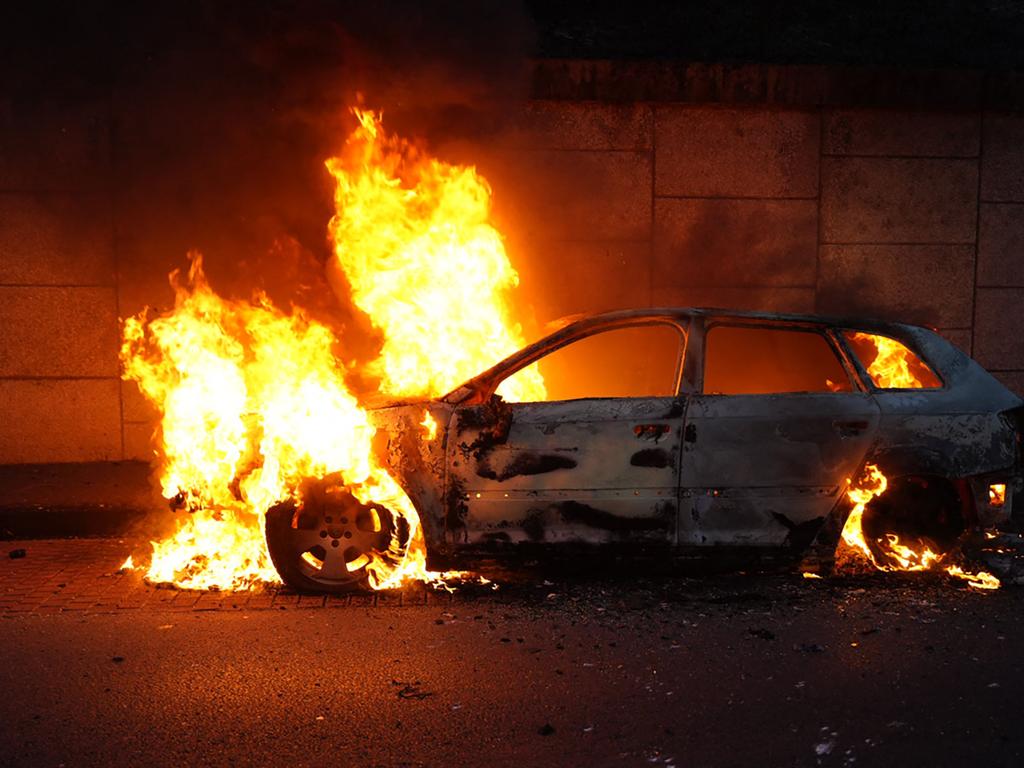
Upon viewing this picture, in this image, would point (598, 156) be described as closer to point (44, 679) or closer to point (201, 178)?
point (201, 178)

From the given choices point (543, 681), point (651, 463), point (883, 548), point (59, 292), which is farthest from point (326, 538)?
point (59, 292)

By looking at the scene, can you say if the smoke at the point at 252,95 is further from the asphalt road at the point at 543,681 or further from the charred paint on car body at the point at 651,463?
the asphalt road at the point at 543,681

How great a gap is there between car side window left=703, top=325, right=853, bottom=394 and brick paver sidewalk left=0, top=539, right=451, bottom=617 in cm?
208

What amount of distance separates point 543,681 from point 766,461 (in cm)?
188

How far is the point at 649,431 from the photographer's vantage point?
5.04 meters

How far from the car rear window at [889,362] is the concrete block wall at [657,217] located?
362 centimetres

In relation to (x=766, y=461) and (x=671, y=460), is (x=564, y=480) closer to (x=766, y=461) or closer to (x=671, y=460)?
(x=671, y=460)

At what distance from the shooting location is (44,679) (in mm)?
4004

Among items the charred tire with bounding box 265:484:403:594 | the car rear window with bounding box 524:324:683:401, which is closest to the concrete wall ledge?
the car rear window with bounding box 524:324:683:401

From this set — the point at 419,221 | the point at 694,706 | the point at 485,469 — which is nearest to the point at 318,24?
the point at 419,221

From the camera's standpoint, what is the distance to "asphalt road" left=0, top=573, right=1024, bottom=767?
3346 millimetres

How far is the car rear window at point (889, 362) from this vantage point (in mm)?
5430

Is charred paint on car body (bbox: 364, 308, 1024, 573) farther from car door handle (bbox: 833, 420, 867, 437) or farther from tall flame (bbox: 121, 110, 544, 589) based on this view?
tall flame (bbox: 121, 110, 544, 589)

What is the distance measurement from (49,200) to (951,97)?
8.83 meters
